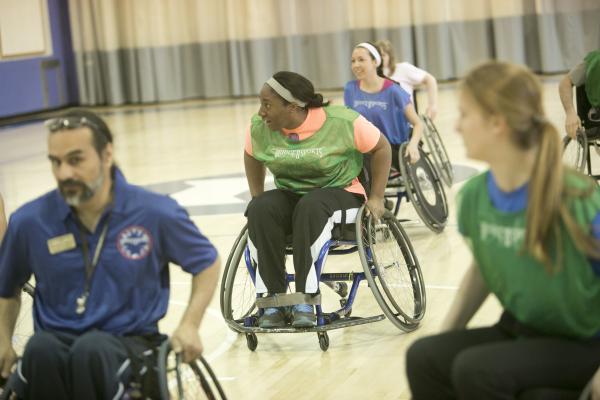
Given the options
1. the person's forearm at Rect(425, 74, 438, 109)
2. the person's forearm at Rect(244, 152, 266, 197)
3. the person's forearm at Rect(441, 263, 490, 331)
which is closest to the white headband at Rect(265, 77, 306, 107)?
the person's forearm at Rect(244, 152, 266, 197)

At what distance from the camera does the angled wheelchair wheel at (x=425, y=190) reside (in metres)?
5.42

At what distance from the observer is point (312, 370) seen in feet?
Result: 12.0

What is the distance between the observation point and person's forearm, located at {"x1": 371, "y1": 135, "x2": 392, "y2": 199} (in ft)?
13.0

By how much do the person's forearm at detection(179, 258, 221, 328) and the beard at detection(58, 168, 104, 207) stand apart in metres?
0.30

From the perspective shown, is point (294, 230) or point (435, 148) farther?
point (435, 148)

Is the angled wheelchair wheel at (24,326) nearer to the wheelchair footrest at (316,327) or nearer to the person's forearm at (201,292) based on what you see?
the wheelchair footrest at (316,327)

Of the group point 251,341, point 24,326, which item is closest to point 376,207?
point 251,341

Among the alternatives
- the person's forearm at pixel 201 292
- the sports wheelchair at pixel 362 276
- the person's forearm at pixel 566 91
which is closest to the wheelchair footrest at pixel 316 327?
the sports wheelchair at pixel 362 276

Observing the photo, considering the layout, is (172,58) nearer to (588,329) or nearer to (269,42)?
(269,42)

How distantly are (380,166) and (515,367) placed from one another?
198 centimetres

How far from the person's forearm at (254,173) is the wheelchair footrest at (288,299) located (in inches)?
16.9

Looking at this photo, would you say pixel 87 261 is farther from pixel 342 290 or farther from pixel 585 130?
pixel 585 130

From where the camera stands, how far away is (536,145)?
A: 2.11 meters

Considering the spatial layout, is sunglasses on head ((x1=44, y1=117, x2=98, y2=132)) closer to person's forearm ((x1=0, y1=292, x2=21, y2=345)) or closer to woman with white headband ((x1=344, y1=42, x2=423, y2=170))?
person's forearm ((x1=0, y1=292, x2=21, y2=345))
